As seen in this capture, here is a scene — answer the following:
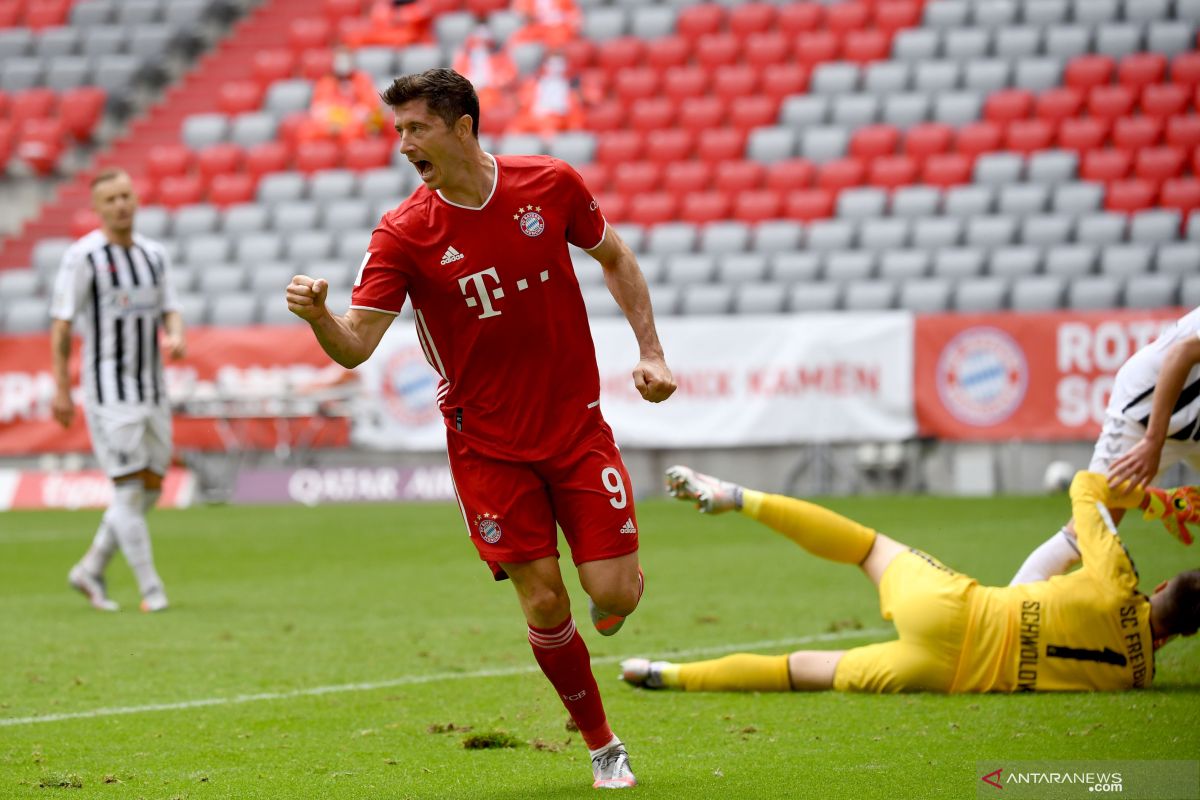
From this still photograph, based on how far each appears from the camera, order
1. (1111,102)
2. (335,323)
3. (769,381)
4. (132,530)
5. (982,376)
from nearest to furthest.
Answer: (335,323) → (132,530) → (982,376) → (769,381) → (1111,102)

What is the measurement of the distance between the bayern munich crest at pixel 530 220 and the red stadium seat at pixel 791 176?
15010 millimetres

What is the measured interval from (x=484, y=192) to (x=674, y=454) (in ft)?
38.5

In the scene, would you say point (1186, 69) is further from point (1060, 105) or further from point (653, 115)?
point (653, 115)

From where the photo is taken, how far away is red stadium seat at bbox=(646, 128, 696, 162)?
20.7 meters

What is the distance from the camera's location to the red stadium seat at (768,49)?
70.3 ft

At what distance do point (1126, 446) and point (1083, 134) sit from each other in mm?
13342

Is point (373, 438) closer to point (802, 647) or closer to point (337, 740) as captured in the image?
point (802, 647)

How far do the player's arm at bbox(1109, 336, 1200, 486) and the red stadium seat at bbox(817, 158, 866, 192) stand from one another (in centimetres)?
1376

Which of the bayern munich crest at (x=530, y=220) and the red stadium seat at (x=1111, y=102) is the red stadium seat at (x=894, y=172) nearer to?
the red stadium seat at (x=1111, y=102)

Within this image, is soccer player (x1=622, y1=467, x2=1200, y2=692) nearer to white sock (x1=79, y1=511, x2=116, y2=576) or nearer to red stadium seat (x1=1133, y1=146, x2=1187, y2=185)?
white sock (x1=79, y1=511, x2=116, y2=576)

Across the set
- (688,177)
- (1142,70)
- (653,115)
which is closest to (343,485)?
(688,177)

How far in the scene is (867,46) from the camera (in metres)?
21.0

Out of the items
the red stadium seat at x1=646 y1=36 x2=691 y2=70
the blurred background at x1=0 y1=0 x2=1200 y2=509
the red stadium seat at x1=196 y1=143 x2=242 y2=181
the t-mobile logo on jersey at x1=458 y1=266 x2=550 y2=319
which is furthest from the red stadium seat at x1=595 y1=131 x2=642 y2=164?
the t-mobile logo on jersey at x1=458 y1=266 x2=550 y2=319

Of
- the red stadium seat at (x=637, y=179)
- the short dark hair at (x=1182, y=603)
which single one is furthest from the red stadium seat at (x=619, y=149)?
the short dark hair at (x=1182, y=603)
